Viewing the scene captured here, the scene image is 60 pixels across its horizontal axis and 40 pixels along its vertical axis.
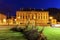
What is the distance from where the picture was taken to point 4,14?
22766mm

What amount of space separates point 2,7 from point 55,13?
697 cm

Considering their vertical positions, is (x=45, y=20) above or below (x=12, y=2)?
below

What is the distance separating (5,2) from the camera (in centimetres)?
2662

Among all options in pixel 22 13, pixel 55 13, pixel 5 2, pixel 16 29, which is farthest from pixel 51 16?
pixel 16 29

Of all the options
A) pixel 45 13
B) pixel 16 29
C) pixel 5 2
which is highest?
pixel 5 2

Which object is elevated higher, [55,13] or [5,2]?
[5,2]

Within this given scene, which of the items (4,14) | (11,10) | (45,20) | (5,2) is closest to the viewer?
(45,20)

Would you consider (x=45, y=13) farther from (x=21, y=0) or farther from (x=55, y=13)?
(x=21, y=0)

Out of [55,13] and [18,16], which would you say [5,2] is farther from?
[55,13]

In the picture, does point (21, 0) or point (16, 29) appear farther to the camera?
point (21, 0)

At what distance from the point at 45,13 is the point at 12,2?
278 inches

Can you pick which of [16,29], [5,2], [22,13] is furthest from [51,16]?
[16,29]

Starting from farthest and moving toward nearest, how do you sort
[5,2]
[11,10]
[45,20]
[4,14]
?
[5,2] < [11,10] < [4,14] < [45,20]

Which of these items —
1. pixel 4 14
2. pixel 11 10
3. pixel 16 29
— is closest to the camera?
pixel 16 29
